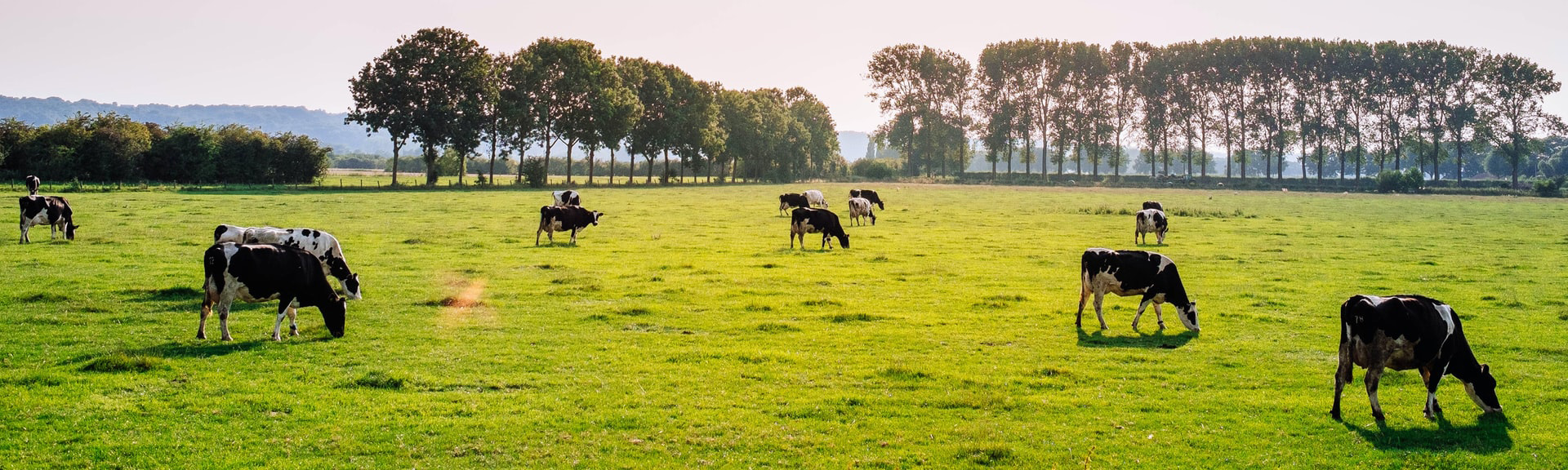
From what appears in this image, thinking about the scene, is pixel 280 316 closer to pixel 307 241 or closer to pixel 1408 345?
pixel 307 241

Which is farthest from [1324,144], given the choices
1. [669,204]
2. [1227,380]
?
[1227,380]

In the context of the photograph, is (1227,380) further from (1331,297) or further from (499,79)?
(499,79)

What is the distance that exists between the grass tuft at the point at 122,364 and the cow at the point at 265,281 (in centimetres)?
161

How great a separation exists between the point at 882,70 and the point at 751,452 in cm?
13226

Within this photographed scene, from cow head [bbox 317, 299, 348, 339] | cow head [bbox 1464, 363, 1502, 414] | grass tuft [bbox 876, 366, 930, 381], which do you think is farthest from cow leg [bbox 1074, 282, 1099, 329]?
cow head [bbox 317, 299, 348, 339]

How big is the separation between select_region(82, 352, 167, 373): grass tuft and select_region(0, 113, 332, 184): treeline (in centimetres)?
7040

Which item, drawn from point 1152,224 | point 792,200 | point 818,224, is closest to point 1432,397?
point 818,224

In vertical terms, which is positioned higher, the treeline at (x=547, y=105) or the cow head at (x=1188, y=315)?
the treeline at (x=547, y=105)

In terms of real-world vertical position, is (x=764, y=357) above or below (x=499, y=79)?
below

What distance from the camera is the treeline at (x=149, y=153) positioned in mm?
68812

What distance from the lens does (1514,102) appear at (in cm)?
11088

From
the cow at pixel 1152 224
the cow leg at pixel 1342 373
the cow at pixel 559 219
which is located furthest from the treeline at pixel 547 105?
the cow leg at pixel 1342 373

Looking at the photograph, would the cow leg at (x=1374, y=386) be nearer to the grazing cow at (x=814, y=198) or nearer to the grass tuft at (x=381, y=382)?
the grass tuft at (x=381, y=382)

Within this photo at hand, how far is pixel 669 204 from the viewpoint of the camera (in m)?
59.3
